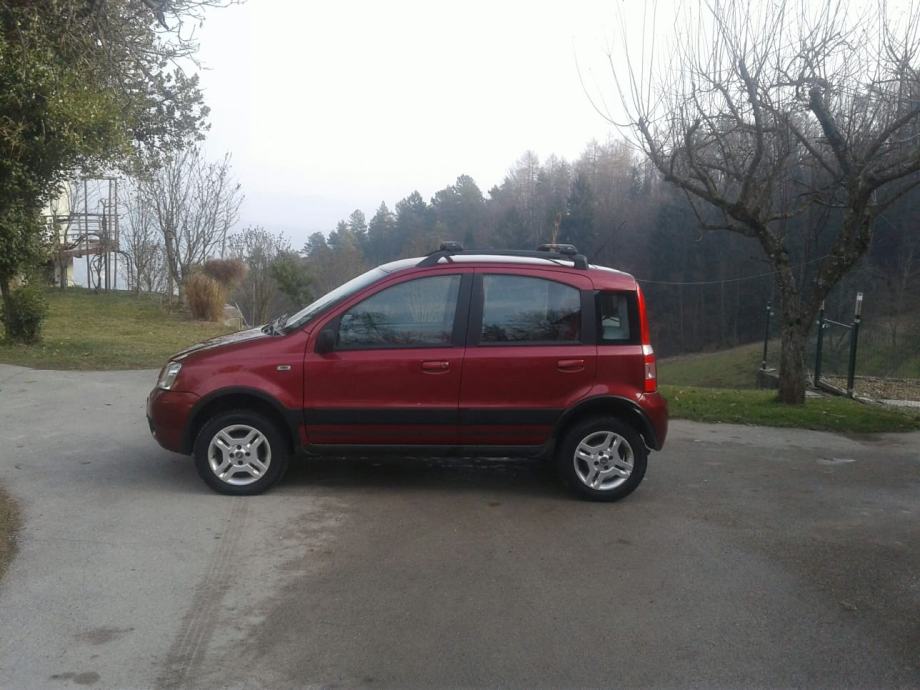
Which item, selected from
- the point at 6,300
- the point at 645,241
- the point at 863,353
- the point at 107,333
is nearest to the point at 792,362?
the point at 6,300

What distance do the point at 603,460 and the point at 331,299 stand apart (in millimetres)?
2434

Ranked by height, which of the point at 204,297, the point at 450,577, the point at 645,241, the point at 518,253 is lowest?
the point at 450,577

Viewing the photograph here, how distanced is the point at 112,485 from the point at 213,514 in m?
1.19

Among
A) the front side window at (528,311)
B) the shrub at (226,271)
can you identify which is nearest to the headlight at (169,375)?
the front side window at (528,311)

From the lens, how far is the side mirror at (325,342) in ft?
21.8

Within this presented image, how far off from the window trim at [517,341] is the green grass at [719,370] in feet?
80.0

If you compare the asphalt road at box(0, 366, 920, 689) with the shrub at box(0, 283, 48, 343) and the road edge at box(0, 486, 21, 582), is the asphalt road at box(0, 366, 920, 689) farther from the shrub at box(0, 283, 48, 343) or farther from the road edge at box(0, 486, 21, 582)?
the shrub at box(0, 283, 48, 343)

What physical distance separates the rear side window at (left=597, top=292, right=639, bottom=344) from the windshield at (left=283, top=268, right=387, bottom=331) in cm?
170

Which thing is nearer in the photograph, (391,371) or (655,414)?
(391,371)

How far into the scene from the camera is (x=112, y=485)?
7023mm

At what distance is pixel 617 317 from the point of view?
6926mm

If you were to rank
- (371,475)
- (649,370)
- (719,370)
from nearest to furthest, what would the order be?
(649,370), (371,475), (719,370)

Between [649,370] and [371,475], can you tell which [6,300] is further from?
[649,370]

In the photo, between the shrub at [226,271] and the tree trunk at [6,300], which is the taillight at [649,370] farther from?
the shrub at [226,271]
